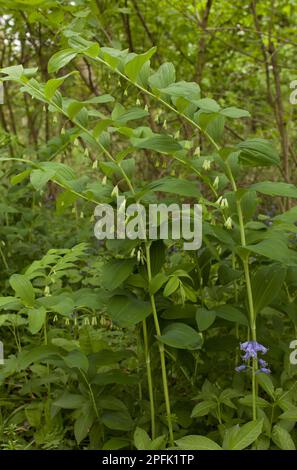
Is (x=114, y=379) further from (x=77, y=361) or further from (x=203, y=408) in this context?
(x=203, y=408)

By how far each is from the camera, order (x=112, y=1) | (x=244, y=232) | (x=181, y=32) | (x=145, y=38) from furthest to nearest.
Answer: (x=145, y=38) < (x=181, y=32) < (x=112, y=1) < (x=244, y=232)

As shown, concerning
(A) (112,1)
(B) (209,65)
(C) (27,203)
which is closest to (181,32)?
(A) (112,1)

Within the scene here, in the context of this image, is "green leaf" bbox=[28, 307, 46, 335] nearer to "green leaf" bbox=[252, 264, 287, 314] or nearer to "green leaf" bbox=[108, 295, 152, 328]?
"green leaf" bbox=[108, 295, 152, 328]

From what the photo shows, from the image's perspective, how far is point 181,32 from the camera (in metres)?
4.50

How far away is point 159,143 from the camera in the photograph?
1590mm

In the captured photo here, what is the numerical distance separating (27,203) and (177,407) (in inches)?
70.2

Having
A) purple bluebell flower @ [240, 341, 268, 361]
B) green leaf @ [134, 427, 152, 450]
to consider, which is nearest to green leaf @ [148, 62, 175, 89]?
purple bluebell flower @ [240, 341, 268, 361]

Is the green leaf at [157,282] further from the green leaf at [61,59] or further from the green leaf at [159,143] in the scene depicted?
the green leaf at [61,59]

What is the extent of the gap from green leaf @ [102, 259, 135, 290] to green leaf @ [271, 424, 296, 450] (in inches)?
22.4

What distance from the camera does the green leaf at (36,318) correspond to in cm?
159

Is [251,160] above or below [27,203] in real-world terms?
above

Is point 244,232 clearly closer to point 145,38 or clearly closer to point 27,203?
point 27,203

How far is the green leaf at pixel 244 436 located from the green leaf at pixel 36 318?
0.56 metres
